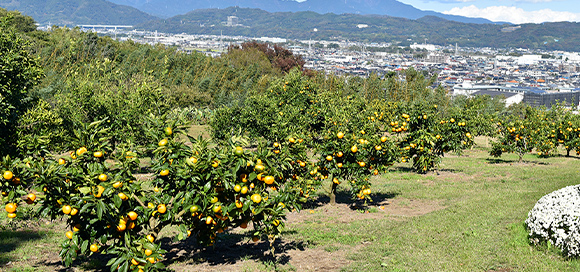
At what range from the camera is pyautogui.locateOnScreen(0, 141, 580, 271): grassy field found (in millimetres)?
7027

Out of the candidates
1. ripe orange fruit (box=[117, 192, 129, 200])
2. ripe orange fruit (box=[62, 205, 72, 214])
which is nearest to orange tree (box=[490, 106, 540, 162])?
ripe orange fruit (box=[117, 192, 129, 200])

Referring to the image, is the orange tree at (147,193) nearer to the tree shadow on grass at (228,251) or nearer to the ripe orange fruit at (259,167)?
the ripe orange fruit at (259,167)

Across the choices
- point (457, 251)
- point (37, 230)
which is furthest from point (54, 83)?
point (457, 251)

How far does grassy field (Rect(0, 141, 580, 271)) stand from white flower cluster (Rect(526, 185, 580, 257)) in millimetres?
220

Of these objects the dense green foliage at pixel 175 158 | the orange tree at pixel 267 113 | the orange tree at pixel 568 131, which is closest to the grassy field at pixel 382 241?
the dense green foliage at pixel 175 158

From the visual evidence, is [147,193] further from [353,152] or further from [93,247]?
[353,152]

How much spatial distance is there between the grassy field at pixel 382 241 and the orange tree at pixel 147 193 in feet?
4.40

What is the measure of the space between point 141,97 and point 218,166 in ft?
36.1

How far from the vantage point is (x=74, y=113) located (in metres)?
15.5

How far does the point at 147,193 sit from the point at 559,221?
6.47 meters

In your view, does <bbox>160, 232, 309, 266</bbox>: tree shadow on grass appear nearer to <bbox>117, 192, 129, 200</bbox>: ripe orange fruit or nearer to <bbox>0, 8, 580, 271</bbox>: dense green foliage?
<bbox>0, 8, 580, 271</bbox>: dense green foliage

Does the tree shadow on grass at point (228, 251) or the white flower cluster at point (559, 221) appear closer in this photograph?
the white flower cluster at point (559, 221)

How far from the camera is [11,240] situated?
27.3 ft

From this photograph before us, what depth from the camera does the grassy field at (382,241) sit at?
703 cm
